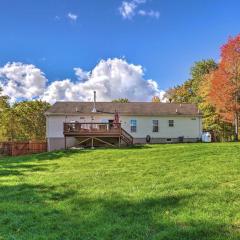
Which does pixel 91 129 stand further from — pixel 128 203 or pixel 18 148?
pixel 128 203

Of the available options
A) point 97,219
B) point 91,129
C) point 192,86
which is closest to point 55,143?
point 91,129

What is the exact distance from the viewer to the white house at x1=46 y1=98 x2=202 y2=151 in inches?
1409

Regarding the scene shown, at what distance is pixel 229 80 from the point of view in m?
36.8

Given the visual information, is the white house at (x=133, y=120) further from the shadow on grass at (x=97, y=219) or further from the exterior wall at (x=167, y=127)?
the shadow on grass at (x=97, y=219)

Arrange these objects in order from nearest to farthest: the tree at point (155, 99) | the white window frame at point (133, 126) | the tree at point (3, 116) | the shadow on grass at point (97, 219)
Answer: the shadow on grass at point (97, 219) → the white window frame at point (133, 126) → the tree at point (3, 116) → the tree at point (155, 99)

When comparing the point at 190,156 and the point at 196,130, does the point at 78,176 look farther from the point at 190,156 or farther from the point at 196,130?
the point at 196,130

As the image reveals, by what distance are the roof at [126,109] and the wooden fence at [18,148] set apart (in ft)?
10.8

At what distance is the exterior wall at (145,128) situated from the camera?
35.8 m

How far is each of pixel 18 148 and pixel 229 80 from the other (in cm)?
2018

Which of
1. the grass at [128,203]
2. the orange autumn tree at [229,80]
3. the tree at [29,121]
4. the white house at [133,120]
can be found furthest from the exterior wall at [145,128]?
the tree at [29,121]

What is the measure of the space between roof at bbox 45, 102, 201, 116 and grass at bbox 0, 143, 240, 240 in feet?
64.7

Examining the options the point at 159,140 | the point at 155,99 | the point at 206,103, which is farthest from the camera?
the point at 155,99

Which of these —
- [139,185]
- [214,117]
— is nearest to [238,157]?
[139,185]

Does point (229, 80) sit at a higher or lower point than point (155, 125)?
higher
